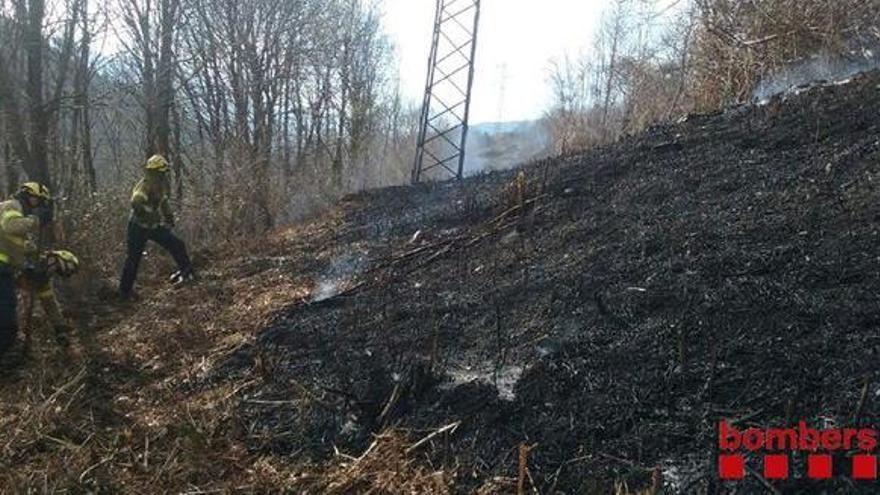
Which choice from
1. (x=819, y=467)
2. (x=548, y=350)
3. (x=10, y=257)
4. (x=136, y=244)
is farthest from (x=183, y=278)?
(x=819, y=467)

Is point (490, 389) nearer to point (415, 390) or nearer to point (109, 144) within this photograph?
point (415, 390)

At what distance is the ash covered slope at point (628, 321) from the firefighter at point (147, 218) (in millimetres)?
2299

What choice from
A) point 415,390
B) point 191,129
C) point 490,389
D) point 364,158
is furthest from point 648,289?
point 364,158

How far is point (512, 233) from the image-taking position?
6117 mm

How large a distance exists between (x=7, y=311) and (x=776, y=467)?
528 cm

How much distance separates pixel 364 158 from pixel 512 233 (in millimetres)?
20583

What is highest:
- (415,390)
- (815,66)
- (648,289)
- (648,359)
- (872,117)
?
(815,66)

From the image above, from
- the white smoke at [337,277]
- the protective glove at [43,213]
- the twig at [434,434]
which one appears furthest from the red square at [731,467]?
the protective glove at [43,213]

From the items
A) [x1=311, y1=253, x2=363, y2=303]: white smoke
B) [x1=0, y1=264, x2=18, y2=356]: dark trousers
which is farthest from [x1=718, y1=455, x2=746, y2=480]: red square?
[x1=0, y1=264, x2=18, y2=356]: dark trousers

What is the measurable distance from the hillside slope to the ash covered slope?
1 cm

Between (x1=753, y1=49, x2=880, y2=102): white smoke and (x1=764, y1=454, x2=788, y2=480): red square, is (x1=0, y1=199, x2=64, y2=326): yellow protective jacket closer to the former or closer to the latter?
(x1=764, y1=454, x2=788, y2=480): red square

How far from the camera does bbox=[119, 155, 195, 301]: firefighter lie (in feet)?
22.6

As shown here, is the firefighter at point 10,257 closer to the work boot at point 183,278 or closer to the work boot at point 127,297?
the work boot at point 127,297

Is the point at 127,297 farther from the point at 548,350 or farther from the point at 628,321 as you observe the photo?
the point at 628,321
